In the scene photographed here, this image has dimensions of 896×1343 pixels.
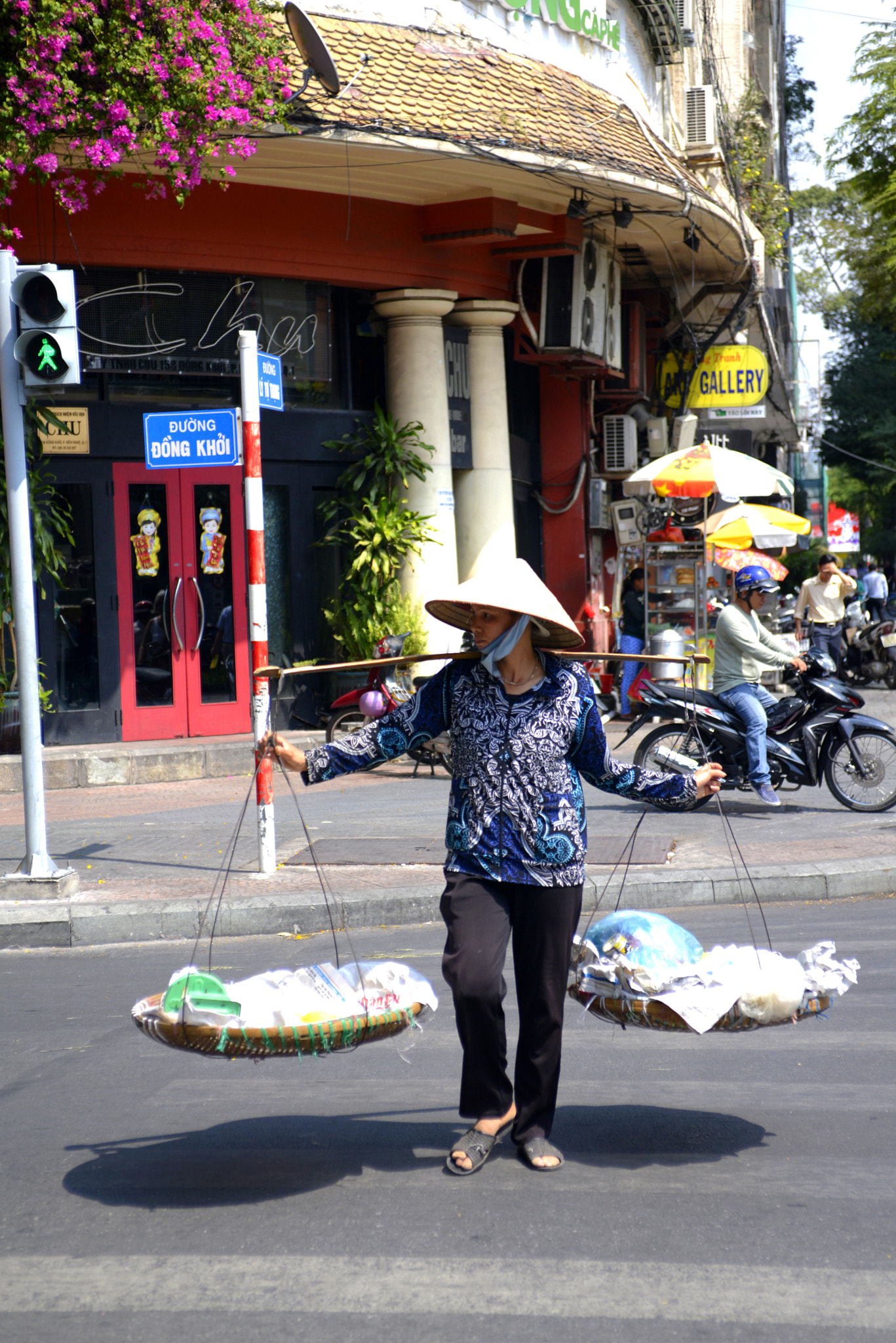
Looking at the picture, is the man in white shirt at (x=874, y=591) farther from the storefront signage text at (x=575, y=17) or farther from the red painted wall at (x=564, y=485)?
the storefront signage text at (x=575, y=17)

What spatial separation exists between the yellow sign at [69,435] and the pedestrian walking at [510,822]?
9745 millimetres

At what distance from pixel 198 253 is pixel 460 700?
10.2 metres

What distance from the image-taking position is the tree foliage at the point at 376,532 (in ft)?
45.7

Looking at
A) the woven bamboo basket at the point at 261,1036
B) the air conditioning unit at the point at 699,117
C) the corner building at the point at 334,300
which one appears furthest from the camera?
the air conditioning unit at the point at 699,117

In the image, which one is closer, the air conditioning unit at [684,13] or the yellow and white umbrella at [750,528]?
the yellow and white umbrella at [750,528]

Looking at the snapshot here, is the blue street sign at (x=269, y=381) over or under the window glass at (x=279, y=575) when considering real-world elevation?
over

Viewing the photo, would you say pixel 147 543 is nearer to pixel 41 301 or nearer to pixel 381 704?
pixel 381 704

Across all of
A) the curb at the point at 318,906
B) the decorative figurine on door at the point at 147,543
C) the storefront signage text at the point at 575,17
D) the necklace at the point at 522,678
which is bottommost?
the curb at the point at 318,906

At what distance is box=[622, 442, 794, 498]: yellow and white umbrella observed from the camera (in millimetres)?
14469

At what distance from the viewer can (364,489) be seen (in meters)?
14.3

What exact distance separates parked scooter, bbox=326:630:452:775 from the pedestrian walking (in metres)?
7.78

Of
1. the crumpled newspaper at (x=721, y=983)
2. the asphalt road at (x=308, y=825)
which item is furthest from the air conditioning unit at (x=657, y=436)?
the crumpled newspaper at (x=721, y=983)

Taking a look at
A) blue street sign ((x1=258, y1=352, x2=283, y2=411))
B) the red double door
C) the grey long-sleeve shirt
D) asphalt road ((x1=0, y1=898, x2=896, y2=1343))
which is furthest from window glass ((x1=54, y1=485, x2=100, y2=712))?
asphalt road ((x1=0, y1=898, x2=896, y2=1343))

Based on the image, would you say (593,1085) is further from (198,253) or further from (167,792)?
(198,253)
